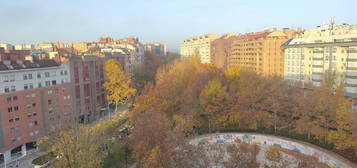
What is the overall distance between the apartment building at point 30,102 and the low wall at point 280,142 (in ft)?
47.3

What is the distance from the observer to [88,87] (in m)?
33.8

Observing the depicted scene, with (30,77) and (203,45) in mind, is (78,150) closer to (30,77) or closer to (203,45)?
(30,77)

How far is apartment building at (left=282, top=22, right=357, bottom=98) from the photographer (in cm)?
3188

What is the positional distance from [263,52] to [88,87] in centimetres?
3414

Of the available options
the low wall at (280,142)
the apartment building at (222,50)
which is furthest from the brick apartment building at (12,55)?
the apartment building at (222,50)

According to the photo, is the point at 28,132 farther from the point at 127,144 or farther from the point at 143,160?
the point at 143,160

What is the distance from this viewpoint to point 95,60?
35.1 m

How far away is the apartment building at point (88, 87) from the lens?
104ft

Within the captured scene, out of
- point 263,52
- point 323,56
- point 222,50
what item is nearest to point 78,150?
point 323,56

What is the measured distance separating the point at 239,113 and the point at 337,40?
2028cm

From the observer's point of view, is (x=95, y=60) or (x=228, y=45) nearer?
(x=95, y=60)

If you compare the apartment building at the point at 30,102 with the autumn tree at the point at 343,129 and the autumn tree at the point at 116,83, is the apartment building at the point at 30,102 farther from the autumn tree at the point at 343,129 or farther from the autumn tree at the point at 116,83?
the autumn tree at the point at 343,129

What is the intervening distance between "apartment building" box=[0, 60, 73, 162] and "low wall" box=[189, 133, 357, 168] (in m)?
14.4

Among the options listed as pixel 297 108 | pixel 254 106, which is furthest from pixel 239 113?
pixel 297 108
